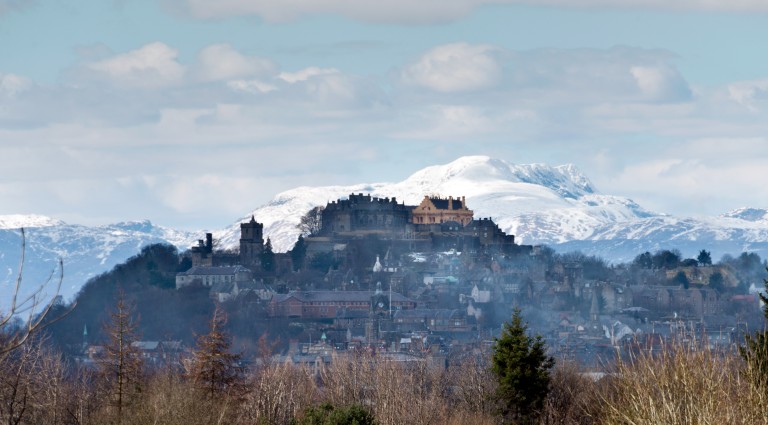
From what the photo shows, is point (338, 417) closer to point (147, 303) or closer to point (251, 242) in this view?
point (147, 303)

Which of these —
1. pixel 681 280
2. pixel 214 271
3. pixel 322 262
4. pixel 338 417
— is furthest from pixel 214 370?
pixel 681 280

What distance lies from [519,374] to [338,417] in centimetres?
707

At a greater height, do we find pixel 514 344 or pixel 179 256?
pixel 179 256

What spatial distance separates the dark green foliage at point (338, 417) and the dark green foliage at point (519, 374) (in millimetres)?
5088

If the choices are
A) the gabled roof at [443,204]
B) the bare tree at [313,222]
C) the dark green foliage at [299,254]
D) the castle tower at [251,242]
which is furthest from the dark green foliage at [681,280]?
the castle tower at [251,242]

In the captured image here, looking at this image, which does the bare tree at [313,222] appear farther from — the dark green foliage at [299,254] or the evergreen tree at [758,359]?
the evergreen tree at [758,359]

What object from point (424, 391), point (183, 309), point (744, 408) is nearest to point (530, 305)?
point (183, 309)

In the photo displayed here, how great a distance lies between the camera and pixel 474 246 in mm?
180250

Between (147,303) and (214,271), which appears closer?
(147,303)

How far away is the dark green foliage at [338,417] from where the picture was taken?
154ft

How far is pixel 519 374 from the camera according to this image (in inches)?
2055

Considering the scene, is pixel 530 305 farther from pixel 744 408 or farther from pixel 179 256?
pixel 744 408

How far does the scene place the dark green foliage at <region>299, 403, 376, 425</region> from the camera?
47.0 metres

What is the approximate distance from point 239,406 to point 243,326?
88.4 m
